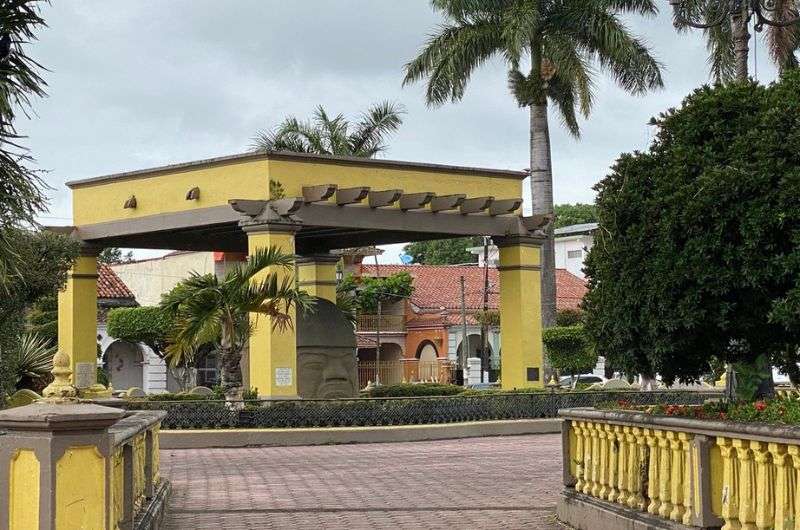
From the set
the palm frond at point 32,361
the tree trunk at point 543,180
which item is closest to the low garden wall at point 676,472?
the palm frond at point 32,361

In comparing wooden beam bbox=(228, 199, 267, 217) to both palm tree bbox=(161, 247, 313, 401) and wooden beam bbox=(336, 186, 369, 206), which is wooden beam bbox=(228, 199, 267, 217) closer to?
palm tree bbox=(161, 247, 313, 401)

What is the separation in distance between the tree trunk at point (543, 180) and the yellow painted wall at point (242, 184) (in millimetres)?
6763

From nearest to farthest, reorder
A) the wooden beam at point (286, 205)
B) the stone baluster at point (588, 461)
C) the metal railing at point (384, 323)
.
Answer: the stone baluster at point (588, 461), the wooden beam at point (286, 205), the metal railing at point (384, 323)

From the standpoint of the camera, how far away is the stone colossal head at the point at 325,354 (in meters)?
28.6

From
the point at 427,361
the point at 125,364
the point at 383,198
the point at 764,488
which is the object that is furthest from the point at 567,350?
the point at 764,488

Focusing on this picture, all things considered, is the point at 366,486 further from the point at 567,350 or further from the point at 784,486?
the point at 567,350

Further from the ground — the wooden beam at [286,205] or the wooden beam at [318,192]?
the wooden beam at [318,192]

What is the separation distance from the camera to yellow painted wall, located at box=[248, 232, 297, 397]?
87.0 feet

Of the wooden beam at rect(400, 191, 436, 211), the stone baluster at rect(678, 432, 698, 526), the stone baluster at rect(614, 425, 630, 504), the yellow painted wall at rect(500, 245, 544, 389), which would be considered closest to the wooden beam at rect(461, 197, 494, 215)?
the wooden beam at rect(400, 191, 436, 211)

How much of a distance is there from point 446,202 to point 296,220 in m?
3.82

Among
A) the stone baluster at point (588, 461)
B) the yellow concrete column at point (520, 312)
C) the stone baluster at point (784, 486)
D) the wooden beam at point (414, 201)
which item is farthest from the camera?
the yellow concrete column at point (520, 312)

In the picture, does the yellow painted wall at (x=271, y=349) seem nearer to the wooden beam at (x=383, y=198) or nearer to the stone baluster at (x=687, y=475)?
the wooden beam at (x=383, y=198)

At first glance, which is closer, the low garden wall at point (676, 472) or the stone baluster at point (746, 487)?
the low garden wall at point (676, 472)

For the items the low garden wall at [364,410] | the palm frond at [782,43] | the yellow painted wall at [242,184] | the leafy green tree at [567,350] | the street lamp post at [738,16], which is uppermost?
the palm frond at [782,43]
